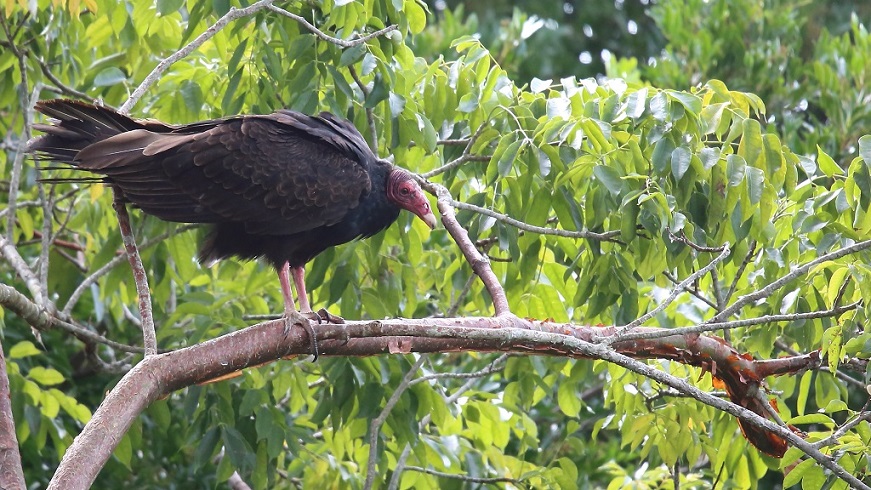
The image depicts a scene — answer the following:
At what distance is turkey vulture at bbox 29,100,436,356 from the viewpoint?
3598 millimetres

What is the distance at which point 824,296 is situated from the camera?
3.62 m

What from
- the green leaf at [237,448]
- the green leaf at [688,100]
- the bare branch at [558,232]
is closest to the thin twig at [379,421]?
the green leaf at [237,448]

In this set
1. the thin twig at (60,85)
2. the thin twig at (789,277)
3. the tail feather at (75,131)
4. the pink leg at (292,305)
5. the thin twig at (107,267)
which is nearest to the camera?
the thin twig at (789,277)

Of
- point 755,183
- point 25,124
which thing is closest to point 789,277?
point 755,183

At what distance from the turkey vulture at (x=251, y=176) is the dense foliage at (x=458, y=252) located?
15 cm

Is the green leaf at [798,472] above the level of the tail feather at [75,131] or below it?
below

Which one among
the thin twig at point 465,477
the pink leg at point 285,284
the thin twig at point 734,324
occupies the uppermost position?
A: the pink leg at point 285,284

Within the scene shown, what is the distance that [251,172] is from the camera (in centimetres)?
387

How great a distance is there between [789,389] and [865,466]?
3.75ft

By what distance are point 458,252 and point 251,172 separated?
1.01 meters

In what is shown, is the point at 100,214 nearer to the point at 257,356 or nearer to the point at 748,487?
the point at 257,356

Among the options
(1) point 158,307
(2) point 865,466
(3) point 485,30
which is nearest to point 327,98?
(1) point 158,307

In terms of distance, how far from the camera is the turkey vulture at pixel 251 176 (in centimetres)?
360

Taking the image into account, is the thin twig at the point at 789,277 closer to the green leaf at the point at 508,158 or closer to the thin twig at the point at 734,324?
the thin twig at the point at 734,324
